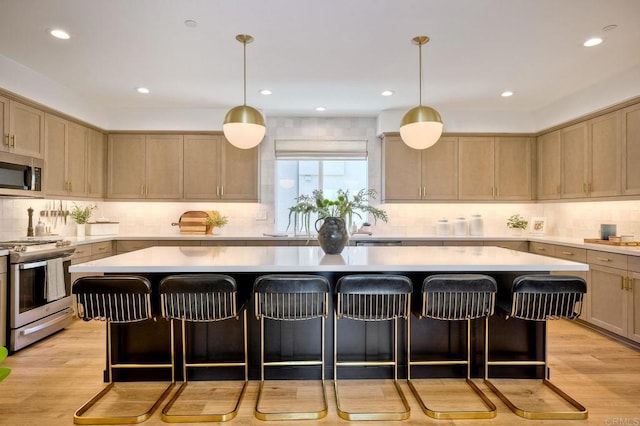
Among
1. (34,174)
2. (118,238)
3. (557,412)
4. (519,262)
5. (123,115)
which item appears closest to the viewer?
(557,412)

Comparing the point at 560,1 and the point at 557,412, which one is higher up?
the point at 560,1

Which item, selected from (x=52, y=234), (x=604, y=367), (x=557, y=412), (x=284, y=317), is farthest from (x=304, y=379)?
(x=52, y=234)

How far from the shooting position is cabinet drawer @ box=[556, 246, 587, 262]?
3.76m

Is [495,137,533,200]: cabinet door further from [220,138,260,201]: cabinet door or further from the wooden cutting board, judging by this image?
the wooden cutting board

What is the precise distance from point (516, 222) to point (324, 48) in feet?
11.8

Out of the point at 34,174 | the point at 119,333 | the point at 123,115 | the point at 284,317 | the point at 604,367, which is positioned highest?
the point at 123,115

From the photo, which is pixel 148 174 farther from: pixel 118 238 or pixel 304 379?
pixel 304 379

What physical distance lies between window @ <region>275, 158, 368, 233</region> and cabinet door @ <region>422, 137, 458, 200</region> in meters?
0.71

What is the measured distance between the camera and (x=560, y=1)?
2449 millimetres

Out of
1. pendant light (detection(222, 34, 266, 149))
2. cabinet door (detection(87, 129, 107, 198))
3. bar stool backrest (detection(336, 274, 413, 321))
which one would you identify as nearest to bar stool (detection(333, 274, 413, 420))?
bar stool backrest (detection(336, 274, 413, 321))

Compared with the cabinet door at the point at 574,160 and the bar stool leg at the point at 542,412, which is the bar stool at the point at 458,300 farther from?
the cabinet door at the point at 574,160

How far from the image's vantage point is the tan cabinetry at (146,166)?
16.5ft

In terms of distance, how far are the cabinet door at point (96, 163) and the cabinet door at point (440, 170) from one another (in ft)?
13.2

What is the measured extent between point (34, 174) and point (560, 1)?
4680mm
